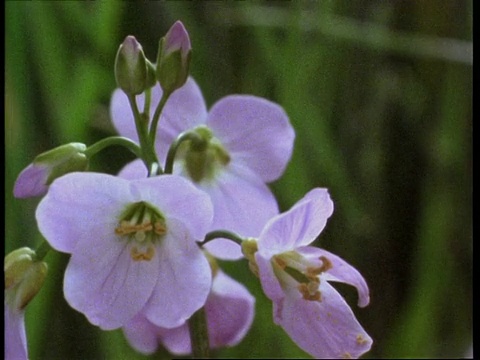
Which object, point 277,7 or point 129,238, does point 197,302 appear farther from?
point 277,7

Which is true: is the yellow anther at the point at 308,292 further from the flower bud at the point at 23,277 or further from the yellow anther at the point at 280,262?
the flower bud at the point at 23,277

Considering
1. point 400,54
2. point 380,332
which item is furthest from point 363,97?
point 380,332

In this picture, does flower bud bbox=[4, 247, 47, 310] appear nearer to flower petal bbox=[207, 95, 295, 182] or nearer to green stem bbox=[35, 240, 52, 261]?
green stem bbox=[35, 240, 52, 261]

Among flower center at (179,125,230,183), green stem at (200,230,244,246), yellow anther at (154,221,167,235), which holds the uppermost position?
flower center at (179,125,230,183)

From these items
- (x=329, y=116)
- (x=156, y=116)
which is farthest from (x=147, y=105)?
(x=329, y=116)


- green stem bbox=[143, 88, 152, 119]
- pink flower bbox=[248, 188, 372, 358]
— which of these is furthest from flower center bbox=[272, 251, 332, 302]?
green stem bbox=[143, 88, 152, 119]

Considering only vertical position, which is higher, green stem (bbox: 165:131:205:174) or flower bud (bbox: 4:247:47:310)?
green stem (bbox: 165:131:205:174)

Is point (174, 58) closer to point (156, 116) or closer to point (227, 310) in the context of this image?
point (156, 116)
